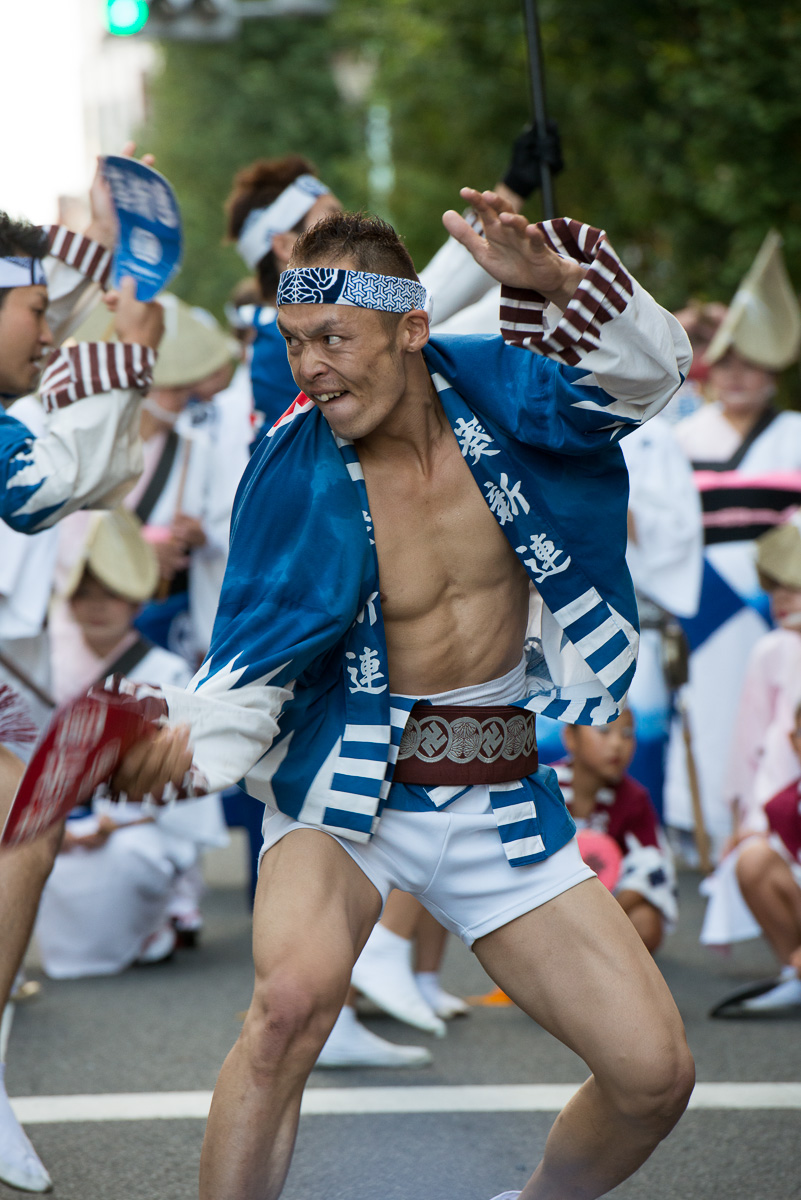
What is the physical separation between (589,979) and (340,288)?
51.6 inches

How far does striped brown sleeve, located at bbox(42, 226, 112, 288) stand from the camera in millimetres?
3826

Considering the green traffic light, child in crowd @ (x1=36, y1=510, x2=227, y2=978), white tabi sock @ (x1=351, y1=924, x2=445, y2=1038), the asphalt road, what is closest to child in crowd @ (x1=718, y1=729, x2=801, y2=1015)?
the asphalt road

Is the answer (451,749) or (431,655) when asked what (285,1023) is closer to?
(451,749)

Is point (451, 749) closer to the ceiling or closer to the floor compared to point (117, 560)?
closer to the ceiling

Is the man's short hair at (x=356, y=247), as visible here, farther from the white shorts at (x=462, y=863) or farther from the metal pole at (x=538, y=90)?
the metal pole at (x=538, y=90)

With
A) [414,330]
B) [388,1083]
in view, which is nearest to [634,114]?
[388,1083]

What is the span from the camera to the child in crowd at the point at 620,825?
5.12 metres

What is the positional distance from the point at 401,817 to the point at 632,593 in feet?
2.07

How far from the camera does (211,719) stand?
260 cm

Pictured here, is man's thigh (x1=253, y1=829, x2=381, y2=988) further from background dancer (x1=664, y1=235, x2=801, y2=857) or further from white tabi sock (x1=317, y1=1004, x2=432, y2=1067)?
background dancer (x1=664, y1=235, x2=801, y2=857)

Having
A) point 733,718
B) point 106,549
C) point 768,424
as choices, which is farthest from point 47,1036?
point 768,424

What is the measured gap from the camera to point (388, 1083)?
4180 mm

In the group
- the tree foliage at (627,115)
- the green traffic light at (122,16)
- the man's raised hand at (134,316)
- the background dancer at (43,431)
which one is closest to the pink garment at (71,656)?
the background dancer at (43,431)

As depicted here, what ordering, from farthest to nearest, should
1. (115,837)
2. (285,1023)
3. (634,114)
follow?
(634,114) → (115,837) → (285,1023)
